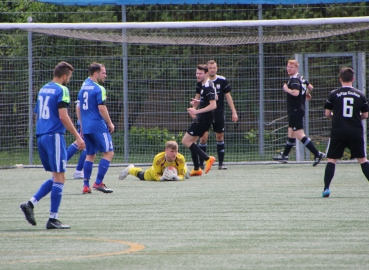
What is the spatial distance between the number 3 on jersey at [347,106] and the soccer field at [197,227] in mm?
1204

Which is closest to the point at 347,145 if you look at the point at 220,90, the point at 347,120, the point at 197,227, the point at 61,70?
the point at 347,120

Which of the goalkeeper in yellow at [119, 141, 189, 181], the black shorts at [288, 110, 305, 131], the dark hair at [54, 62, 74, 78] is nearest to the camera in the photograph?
the dark hair at [54, 62, 74, 78]

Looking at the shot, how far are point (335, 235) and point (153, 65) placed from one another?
11.5 meters

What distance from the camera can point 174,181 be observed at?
14148 mm

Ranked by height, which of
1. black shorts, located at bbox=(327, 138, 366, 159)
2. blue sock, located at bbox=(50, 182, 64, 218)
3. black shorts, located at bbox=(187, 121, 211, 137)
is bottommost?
blue sock, located at bbox=(50, 182, 64, 218)

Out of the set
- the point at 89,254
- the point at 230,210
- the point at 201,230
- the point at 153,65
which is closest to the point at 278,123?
the point at 153,65

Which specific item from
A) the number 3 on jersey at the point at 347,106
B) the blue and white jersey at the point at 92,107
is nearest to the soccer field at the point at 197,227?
the blue and white jersey at the point at 92,107

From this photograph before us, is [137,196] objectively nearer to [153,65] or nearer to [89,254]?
[89,254]

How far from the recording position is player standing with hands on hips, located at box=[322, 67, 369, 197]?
10.8 metres

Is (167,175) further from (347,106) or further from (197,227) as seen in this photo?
(197,227)

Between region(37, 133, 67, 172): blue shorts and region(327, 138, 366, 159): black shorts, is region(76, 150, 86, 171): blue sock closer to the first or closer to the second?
region(327, 138, 366, 159): black shorts

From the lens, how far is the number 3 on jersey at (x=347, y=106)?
10797 mm

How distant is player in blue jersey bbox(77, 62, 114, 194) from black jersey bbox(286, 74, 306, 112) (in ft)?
17.7

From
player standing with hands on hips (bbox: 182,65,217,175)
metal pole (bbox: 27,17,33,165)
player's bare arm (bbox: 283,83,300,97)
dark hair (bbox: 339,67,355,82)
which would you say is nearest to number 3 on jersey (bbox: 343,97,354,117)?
dark hair (bbox: 339,67,355,82)
